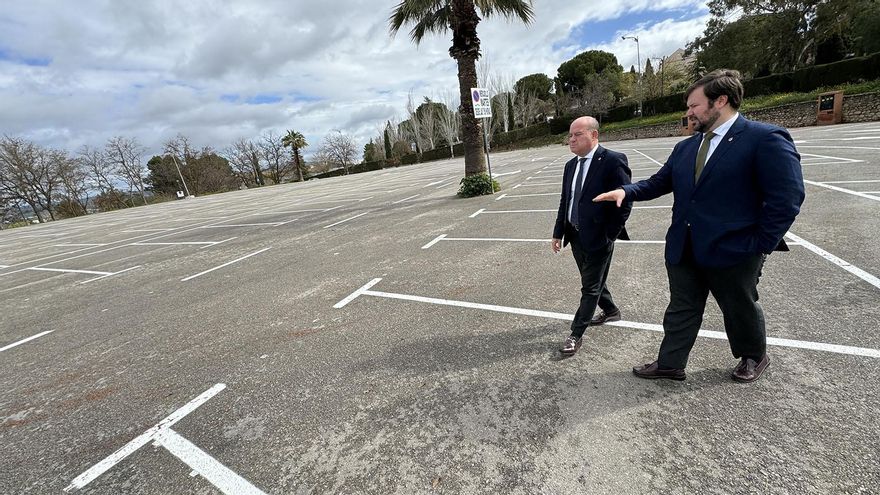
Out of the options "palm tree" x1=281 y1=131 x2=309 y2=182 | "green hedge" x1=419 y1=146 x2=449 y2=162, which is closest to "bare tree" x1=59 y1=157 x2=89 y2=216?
"palm tree" x1=281 y1=131 x2=309 y2=182

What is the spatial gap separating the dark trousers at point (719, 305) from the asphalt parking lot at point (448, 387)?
10.2 inches

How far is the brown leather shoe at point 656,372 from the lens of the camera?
2484 mm

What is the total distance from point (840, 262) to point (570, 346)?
3541 millimetres

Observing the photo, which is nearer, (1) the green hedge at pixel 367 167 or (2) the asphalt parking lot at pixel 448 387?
(2) the asphalt parking lot at pixel 448 387

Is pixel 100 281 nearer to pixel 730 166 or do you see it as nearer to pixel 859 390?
pixel 730 166

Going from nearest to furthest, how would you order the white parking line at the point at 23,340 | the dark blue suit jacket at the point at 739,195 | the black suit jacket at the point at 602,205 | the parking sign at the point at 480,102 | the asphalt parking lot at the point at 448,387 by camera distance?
1. the dark blue suit jacket at the point at 739,195
2. the asphalt parking lot at the point at 448,387
3. the black suit jacket at the point at 602,205
4. the white parking line at the point at 23,340
5. the parking sign at the point at 480,102

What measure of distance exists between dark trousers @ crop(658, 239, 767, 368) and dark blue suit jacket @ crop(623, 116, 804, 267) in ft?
0.33

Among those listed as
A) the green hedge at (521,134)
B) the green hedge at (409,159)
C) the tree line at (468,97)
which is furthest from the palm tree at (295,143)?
the green hedge at (521,134)

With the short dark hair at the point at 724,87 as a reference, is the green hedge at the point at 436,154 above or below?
above

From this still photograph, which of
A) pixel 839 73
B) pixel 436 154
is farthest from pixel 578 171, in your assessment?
pixel 436 154

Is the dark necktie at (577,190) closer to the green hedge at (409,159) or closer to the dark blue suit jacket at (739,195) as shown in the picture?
the dark blue suit jacket at (739,195)

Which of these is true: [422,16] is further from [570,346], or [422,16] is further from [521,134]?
[521,134]

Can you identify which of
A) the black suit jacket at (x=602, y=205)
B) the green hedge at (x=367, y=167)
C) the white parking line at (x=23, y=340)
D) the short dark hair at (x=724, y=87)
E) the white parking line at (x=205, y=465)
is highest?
the green hedge at (x=367, y=167)

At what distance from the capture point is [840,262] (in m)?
3.92
